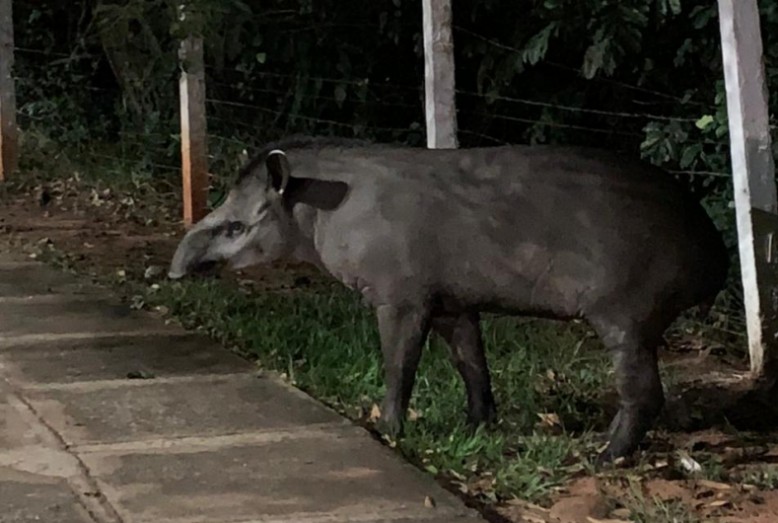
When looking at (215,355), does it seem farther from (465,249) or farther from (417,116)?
(417,116)

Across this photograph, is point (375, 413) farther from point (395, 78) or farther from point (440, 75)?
point (395, 78)

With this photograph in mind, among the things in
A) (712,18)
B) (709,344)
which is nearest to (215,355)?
(709,344)

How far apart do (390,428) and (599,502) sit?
34.8 inches

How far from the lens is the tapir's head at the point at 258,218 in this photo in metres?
5.10

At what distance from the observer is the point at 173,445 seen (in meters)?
4.79

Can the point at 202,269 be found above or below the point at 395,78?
below

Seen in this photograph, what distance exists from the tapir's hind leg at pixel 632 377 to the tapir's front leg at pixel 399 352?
1.91 ft

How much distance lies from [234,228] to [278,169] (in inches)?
13.5

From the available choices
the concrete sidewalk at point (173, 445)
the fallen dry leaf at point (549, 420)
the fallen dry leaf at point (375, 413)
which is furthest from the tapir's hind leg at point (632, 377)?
the fallen dry leaf at point (375, 413)

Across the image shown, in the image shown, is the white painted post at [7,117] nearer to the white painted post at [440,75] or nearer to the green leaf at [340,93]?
the green leaf at [340,93]

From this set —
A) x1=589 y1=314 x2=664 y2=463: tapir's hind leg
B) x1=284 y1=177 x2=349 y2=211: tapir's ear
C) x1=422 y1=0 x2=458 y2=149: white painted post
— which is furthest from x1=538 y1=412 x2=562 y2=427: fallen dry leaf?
x1=422 y1=0 x2=458 y2=149: white painted post

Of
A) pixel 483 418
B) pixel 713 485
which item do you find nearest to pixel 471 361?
pixel 483 418

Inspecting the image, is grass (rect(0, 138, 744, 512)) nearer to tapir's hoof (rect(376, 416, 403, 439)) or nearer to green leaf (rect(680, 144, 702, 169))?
tapir's hoof (rect(376, 416, 403, 439))

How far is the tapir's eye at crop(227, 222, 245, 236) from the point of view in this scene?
5305 millimetres
